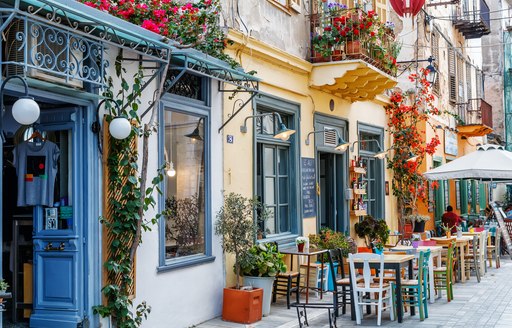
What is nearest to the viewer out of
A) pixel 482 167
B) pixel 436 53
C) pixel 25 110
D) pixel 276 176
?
pixel 25 110

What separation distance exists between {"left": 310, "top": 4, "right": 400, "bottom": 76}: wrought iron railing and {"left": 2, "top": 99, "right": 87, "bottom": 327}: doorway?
6.58 m

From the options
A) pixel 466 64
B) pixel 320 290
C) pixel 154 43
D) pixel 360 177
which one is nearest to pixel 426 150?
pixel 360 177

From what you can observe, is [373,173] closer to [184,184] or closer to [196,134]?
[196,134]

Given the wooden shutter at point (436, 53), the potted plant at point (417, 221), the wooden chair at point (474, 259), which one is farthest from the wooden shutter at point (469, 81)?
the wooden chair at point (474, 259)

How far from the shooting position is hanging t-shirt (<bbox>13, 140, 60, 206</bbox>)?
315 inches

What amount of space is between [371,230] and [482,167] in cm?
260

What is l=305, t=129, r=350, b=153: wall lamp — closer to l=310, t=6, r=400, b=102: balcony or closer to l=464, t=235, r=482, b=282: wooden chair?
l=310, t=6, r=400, b=102: balcony

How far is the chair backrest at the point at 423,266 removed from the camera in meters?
10.1

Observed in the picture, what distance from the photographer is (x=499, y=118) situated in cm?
3584

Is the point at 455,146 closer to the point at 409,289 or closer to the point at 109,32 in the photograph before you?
the point at 409,289

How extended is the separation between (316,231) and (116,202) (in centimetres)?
622

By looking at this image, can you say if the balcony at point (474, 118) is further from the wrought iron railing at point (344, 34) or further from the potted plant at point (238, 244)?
the potted plant at point (238, 244)

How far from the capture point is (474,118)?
92.3ft

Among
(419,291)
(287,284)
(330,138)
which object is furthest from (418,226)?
(419,291)
